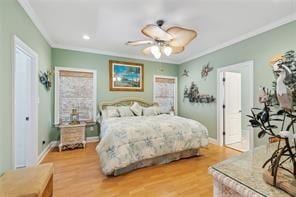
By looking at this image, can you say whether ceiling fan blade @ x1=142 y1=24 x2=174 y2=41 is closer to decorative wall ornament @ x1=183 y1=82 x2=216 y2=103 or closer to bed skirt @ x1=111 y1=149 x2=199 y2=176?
bed skirt @ x1=111 y1=149 x2=199 y2=176

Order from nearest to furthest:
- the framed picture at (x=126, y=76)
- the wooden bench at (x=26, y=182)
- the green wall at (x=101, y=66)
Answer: the wooden bench at (x=26, y=182), the green wall at (x=101, y=66), the framed picture at (x=126, y=76)

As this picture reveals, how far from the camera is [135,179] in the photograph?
8.71 feet

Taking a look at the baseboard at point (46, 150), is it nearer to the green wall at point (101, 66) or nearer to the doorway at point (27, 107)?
the green wall at point (101, 66)

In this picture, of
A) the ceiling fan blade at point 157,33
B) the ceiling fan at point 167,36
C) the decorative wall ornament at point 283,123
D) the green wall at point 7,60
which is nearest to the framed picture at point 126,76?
the ceiling fan at point 167,36

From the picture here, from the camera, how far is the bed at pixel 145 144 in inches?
108

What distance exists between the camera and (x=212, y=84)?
15.6 ft

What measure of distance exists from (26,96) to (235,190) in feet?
11.6

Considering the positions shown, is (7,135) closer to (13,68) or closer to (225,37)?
(13,68)

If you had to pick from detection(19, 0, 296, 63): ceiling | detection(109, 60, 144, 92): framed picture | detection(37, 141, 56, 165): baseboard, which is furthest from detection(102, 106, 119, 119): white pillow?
detection(19, 0, 296, 63): ceiling

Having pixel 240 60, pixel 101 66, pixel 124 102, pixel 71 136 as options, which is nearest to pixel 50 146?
pixel 71 136

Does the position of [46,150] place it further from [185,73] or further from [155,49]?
[185,73]

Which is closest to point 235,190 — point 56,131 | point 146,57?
point 56,131

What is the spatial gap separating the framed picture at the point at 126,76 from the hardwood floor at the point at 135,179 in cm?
244

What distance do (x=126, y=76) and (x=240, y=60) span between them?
3329 millimetres
